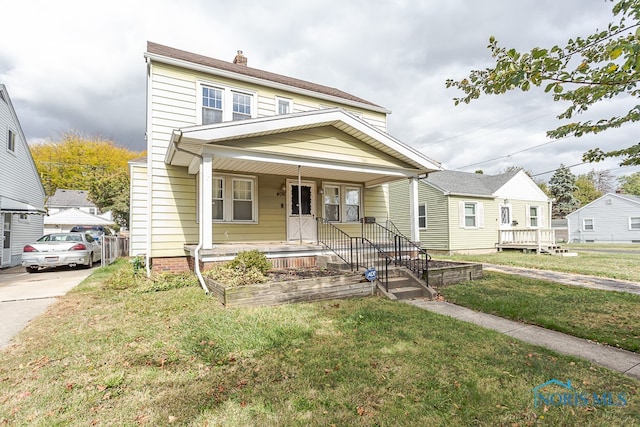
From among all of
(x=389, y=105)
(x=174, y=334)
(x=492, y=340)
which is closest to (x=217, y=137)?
(x=174, y=334)

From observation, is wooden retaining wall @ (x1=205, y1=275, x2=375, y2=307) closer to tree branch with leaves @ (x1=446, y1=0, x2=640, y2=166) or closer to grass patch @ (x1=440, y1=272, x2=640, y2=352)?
grass patch @ (x1=440, y1=272, x2=640, y2=352)

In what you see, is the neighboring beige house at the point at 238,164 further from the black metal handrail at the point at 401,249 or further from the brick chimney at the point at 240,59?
the brick chimney at the point at 240,59

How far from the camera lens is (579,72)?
3.18 metres

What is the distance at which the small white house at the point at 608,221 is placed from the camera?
93.1 feet

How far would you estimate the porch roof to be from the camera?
7.30 metres

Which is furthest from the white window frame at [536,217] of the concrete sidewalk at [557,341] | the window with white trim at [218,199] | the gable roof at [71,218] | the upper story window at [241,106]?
the gable roof at [71,218]

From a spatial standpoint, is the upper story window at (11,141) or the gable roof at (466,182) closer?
the upper story window at (11,141)

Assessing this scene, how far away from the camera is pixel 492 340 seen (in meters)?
4.09

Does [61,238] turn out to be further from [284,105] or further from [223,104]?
[284,105]

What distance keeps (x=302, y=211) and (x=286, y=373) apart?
803cm

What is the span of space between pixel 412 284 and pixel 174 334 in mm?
5072

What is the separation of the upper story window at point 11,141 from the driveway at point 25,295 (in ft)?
20.3

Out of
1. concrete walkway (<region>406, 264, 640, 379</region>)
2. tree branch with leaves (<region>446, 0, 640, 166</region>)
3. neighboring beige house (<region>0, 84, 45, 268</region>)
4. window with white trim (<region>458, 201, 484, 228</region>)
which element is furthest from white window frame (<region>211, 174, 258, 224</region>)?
window with white trim (<region>458, 201, 484, 228</region>)

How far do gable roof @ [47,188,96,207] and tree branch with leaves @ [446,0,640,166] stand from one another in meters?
42.2
